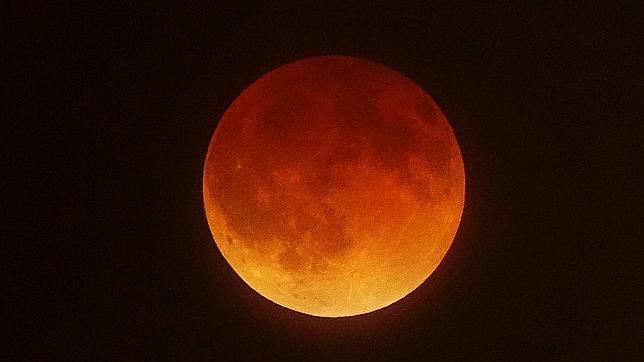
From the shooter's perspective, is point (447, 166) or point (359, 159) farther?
point (447, 166)

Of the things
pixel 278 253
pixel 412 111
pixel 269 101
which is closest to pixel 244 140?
pixel 269 101

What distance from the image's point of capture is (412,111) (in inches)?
205

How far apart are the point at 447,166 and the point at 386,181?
1.90 feet

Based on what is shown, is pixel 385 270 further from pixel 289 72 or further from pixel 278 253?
pixel 289 72

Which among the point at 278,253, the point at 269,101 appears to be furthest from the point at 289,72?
the point at 278,253

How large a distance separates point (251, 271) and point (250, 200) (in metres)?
0.57

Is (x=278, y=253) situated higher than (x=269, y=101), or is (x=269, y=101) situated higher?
(x=269, y=101)

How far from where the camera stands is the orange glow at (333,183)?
193 inches

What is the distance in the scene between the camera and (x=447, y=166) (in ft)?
17.5

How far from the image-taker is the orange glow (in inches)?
193

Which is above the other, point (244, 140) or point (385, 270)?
point (244, 140)

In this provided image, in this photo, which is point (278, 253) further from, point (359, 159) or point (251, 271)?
point (359, 159)

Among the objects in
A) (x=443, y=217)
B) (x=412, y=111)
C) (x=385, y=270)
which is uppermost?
(x=412, y=111)

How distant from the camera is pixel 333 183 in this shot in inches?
192
